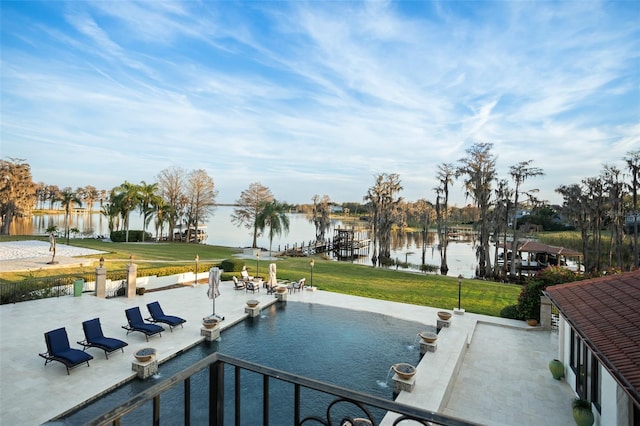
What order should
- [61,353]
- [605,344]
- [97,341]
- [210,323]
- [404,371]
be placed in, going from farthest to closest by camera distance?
[210,323] → [97,341] → [61,353] → [404,371] → [605,344]

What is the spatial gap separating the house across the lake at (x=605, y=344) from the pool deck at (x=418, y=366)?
1.06 metres

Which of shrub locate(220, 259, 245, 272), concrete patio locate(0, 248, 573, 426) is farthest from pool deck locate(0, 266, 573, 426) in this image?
shrub locate(220, 259, 245, 272)

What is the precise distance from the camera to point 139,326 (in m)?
12.7

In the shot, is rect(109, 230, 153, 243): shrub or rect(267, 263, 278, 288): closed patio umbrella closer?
rect(267, 263, 278, 288): closed patio umbrella

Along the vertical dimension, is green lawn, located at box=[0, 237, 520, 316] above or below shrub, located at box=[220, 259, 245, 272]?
below

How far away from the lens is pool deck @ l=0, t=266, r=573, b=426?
27.9 ft

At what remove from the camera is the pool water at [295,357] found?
27.4ft

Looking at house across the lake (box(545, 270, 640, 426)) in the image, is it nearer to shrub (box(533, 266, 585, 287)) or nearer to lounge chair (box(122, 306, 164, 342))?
shrub (box(533, 266, 585, 287))

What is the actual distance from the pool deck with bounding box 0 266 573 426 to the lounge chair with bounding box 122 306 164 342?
290 mm

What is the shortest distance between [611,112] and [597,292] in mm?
15903

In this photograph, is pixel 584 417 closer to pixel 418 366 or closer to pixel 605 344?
pixel 605 344

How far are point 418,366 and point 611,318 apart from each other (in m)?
5.31

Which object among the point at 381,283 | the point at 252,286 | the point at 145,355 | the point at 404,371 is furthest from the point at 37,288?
the point at 381,283

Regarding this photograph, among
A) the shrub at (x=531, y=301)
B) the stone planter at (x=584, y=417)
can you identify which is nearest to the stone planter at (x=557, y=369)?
the stone planter at (x=584, y=417)
